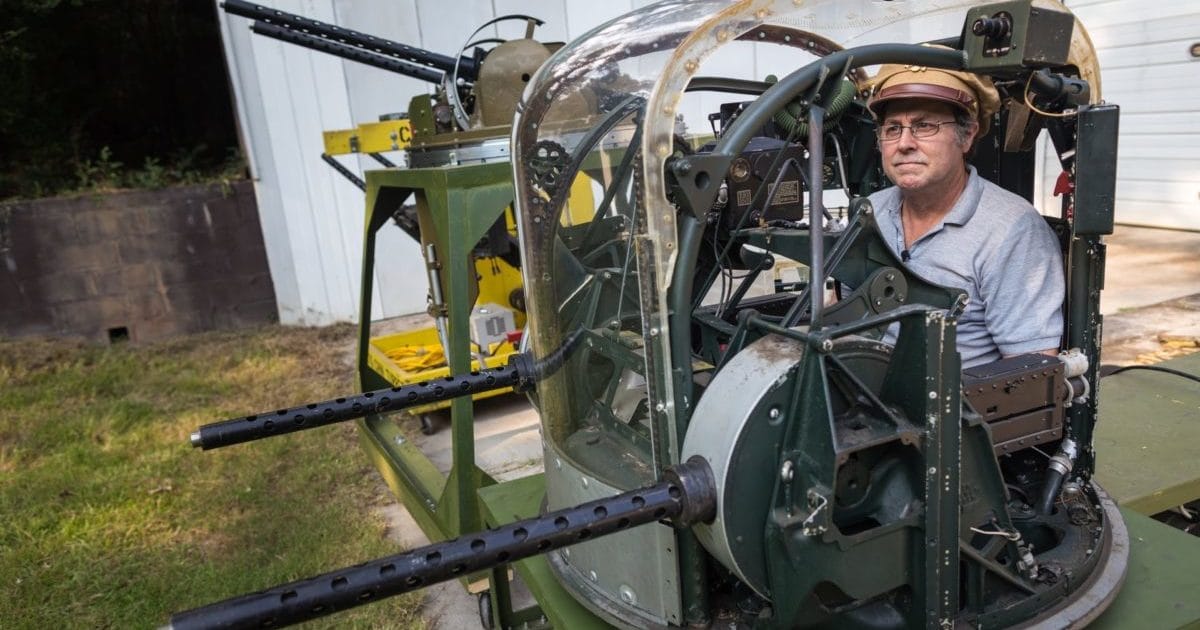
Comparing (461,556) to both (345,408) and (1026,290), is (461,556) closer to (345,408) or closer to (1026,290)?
(345,408)

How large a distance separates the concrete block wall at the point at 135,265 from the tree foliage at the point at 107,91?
0.48m

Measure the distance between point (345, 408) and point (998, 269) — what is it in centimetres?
163

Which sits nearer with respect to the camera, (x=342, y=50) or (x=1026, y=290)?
(x=1026, y=290)

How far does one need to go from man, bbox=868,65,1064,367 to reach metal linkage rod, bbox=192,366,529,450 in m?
1.09

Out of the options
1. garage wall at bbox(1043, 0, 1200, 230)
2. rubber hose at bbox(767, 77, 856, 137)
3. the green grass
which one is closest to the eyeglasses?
rubber hose at bbox(767, 77, 856, 137)

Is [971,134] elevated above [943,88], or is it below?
below

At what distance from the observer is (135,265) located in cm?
708

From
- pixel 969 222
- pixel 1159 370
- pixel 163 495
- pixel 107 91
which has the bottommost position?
pixel 163 495

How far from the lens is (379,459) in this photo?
3.65 metres

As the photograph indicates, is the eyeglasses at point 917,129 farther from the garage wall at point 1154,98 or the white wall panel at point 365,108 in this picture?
the garage wall at point 1154,98

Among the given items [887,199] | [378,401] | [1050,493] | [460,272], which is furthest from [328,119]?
[1050,493]

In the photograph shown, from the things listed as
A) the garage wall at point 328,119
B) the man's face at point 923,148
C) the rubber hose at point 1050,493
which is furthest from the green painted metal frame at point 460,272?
the garage wall at point 328,119

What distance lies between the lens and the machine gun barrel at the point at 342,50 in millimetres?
4172

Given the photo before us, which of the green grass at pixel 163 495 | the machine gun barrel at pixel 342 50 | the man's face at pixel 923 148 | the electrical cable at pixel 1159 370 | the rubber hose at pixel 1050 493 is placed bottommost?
the green grass at pixel 163 495
